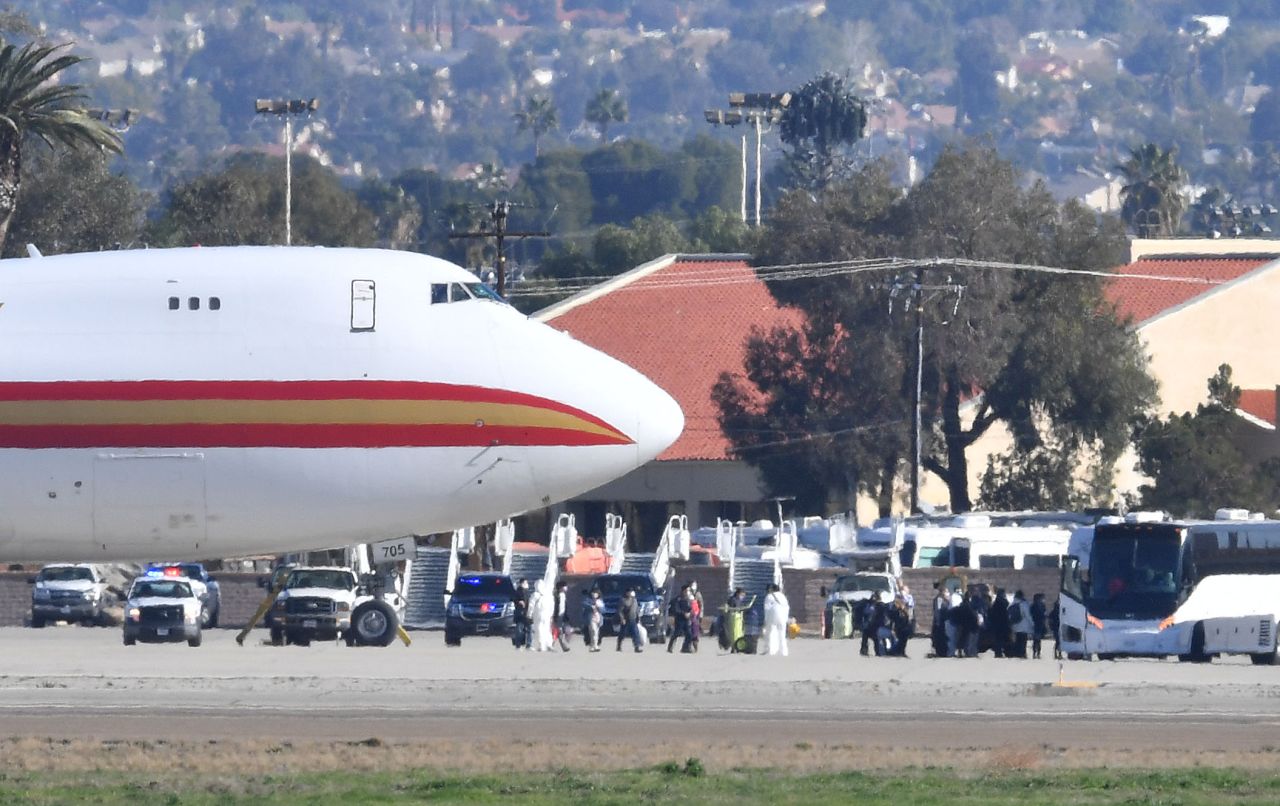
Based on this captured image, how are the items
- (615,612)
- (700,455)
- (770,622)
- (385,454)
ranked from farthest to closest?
(700,455)
(615,612)
(770,622)
(385,454)

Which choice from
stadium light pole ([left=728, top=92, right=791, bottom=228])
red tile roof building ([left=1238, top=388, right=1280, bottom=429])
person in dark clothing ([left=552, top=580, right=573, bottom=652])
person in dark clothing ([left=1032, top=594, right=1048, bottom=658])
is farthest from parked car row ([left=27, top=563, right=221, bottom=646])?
stadium light pole ([left=728, top=92, right=791, bottom=228])

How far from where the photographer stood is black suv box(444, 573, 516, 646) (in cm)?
5491

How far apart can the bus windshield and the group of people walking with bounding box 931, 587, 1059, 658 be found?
2040mm

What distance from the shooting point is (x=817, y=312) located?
3374 inches

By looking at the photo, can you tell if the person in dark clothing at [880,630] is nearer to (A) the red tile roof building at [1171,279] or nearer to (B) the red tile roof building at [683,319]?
(B) the red tile roof building at [683,319]

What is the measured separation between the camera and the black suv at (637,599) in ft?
188

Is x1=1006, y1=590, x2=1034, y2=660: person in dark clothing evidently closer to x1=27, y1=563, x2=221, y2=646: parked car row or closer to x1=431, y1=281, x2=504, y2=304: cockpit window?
x1=27, y1=563, x2=221, y2=646: parked car row

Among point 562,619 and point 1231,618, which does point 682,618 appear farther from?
point 1231,618

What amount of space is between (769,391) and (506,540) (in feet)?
83.5

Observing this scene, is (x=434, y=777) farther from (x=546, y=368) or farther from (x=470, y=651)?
(x=470, y=651)

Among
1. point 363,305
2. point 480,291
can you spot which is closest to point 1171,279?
point 480,291

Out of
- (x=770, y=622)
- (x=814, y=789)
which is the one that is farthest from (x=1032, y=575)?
(x=814, y=789)

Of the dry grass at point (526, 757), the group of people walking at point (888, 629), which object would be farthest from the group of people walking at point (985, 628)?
the dry grass at point (526, 757)

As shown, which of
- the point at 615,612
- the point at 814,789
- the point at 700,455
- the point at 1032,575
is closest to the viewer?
the point at 814,789
